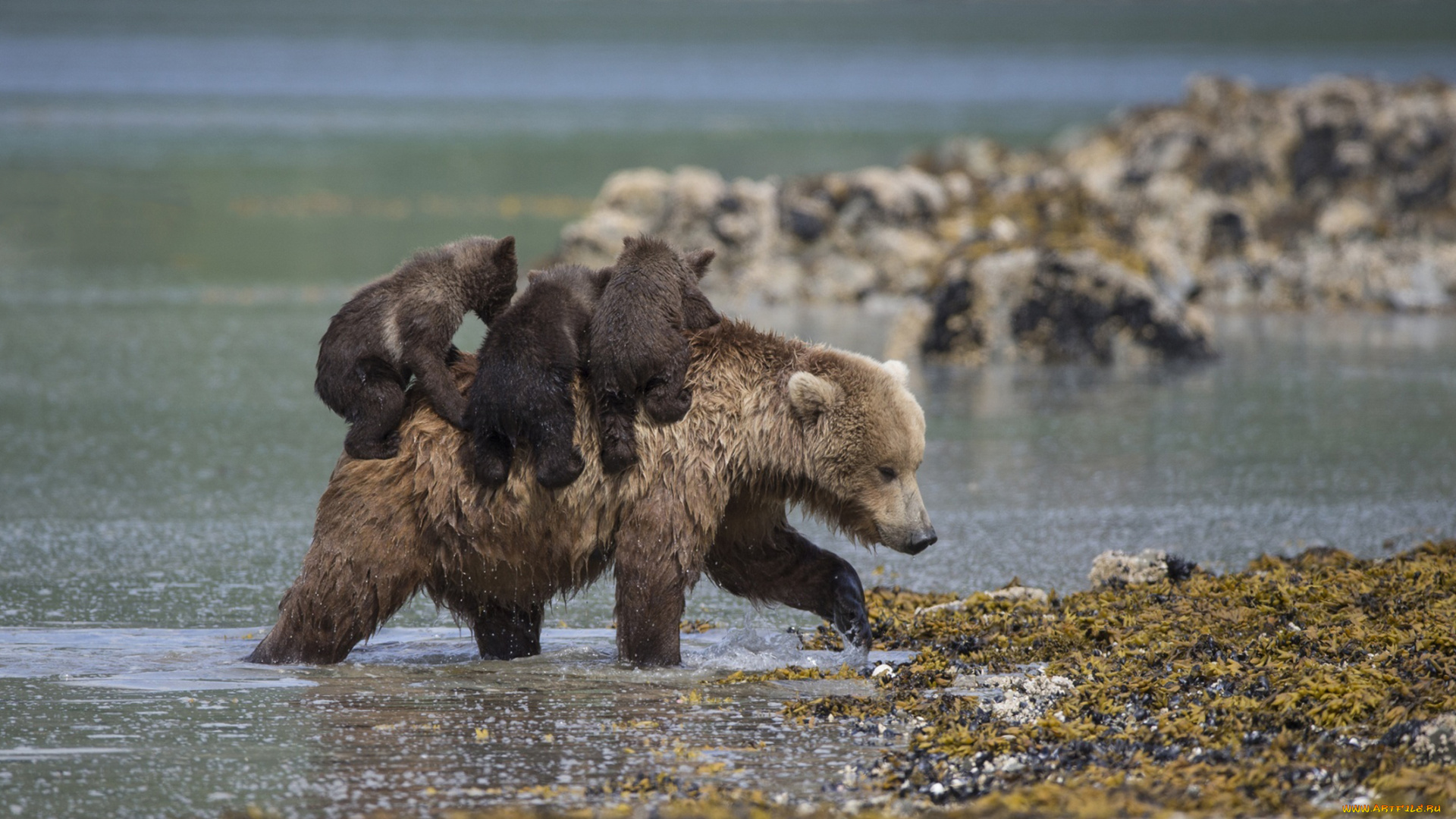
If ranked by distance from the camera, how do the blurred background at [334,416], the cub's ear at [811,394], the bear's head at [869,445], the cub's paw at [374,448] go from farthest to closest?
the blurred background at [334,416], the bear's head at [869,445], the cub's ear at [811,394], the cub's paw at [374,448]

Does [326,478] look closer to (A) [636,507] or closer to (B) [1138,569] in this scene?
(A) [636,507]

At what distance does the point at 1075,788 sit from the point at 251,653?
3111 millimetres

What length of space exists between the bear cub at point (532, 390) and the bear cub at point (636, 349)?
103 millimetres

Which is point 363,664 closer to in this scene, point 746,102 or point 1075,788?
point 1075,788

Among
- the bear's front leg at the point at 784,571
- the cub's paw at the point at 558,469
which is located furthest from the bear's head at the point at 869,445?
the cub's paw at the point at 558,469

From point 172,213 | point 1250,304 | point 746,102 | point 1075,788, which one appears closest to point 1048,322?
point 1250,304

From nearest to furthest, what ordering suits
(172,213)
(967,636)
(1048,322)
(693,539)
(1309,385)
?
(693,539) < (967,636) < (1309,385) < (1048,322) < (172,213)

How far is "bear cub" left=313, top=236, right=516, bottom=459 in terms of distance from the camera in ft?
19.1

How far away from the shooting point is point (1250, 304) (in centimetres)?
1903

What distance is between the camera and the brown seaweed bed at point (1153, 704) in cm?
439

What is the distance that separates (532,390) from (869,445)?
1234 mm

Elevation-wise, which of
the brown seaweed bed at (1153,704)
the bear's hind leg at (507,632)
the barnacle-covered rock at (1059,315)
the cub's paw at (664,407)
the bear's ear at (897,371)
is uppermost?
the barnacle-covered rock at (1059,315)

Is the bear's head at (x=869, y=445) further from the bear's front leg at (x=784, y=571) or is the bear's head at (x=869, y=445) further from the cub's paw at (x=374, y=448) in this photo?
the cub's paw at (x=374, y=448)

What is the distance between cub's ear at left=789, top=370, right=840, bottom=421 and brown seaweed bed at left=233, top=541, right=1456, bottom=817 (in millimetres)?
941
